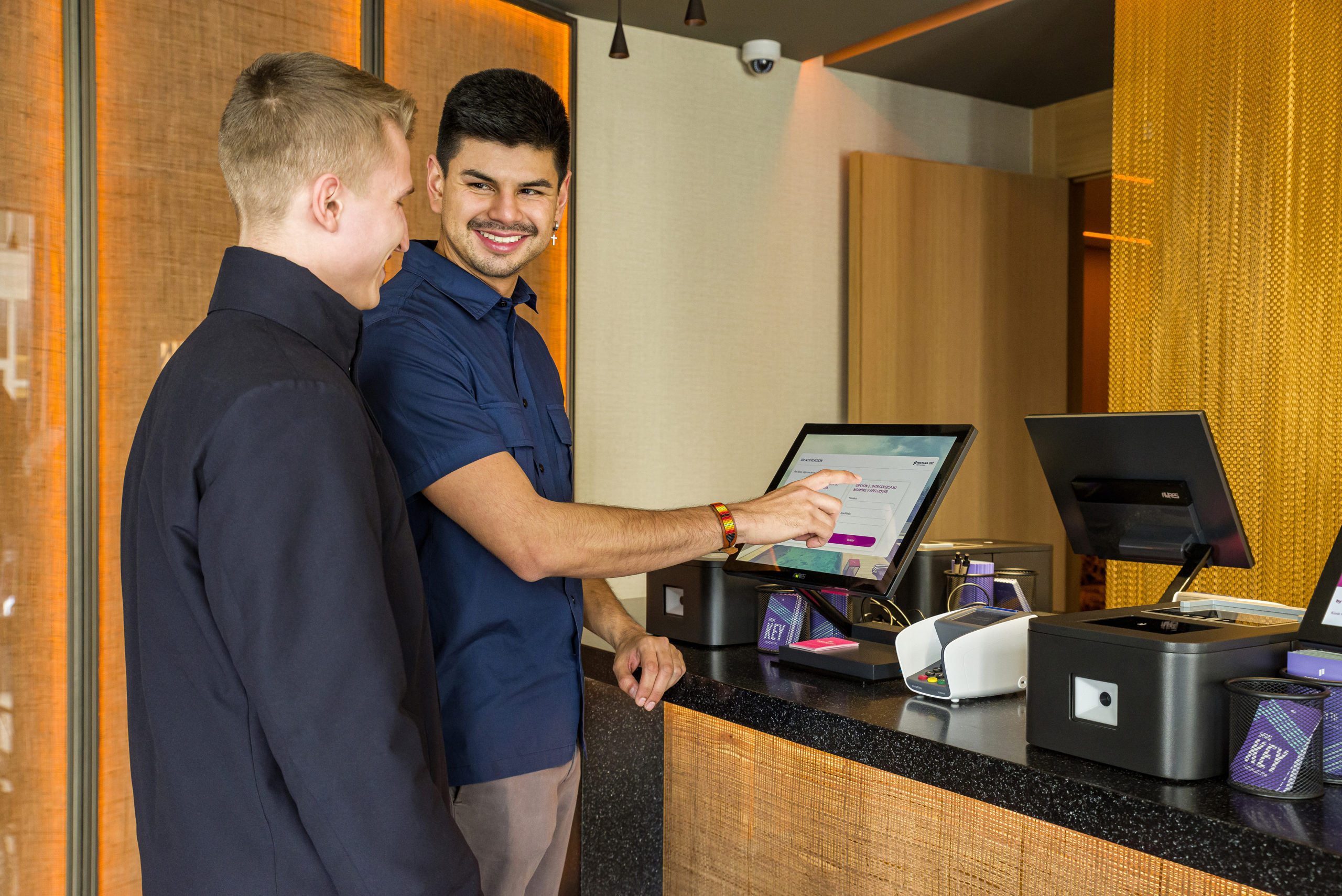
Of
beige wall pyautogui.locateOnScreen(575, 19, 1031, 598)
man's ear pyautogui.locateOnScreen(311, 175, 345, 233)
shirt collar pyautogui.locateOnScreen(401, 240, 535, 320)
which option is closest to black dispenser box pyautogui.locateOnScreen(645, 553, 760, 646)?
shirt collar pyautogui.locateOnScreen(401, 240, 535, 320)

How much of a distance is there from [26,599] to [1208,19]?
147 inches

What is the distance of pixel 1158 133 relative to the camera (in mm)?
3555

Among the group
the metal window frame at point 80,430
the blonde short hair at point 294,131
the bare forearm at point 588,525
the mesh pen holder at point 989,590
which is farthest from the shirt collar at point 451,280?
the metal window frame at point 80,430

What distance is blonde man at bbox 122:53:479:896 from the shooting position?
93 centimetres

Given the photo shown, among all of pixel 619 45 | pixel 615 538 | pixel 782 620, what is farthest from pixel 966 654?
pixel 619 45

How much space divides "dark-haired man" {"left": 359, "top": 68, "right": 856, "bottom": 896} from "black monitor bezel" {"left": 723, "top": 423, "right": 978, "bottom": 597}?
18 cm

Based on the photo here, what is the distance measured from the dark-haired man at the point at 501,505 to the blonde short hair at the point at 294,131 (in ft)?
1.24

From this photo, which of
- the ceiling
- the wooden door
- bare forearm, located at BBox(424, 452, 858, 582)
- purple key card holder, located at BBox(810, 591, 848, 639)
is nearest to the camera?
bare forearm, located at BBox(424, 452, 858, 582)

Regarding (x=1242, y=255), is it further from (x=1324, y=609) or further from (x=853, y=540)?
(x=1324, y=609)

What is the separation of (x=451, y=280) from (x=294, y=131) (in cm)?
51

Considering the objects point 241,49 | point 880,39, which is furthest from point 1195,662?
point 880,39

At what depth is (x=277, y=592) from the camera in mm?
926

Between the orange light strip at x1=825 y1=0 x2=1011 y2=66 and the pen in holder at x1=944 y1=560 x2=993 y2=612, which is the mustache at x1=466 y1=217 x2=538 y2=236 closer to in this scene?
the pen in holder at x1=944 y1=560 x2=993 y2=612

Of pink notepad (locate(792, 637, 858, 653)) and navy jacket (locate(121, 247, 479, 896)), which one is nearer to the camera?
navy jacket (locate(121, 247, 479, 896))
